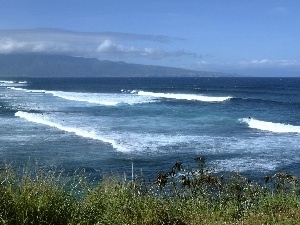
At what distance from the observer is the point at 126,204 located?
23.1 feet

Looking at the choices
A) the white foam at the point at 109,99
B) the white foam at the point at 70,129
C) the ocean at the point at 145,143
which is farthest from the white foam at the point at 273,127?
→ the white foam at the point at 109,99

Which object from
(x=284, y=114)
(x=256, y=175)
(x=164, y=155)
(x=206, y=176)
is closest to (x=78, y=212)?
(x=206, y=176)

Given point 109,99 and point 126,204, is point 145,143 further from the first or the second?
point 109,99

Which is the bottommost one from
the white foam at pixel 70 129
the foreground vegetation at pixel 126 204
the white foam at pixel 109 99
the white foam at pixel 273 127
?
the white foam at pixel 273 127

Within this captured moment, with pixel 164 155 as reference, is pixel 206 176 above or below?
above

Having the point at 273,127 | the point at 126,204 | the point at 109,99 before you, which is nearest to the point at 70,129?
the point at 273,127

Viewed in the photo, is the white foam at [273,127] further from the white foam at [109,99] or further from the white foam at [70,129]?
the white foam at [109,99]

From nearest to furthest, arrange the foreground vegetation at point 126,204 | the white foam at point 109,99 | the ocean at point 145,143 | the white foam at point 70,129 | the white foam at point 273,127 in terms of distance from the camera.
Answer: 1. the foreground vegetation at point 126,204
2. the ocean at point 145,143
3. the white foam at point 70,129
4. the white foam at point 273,127
5. the white foam at point 109,99

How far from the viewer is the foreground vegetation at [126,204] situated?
6578mm

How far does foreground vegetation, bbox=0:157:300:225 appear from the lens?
21.6 feet

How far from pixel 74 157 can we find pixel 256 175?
7636mm

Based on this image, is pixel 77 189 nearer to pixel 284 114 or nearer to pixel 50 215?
pixel 50 215

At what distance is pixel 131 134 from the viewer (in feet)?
90.8

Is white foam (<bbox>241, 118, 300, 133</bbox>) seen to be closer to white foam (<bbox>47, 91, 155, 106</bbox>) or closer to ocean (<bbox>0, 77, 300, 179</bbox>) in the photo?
ocean (<bbox>0, 77, 300, 179</bbox>)
